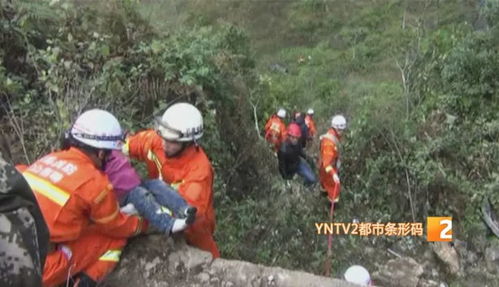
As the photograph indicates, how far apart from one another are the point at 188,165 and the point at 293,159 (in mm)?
6080

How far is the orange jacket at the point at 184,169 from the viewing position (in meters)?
4.13

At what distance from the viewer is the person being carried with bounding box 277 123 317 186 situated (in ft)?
33.5

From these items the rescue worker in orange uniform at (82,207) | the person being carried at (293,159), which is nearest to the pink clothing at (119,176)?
the rescue worker in orange uniform at (82,207)

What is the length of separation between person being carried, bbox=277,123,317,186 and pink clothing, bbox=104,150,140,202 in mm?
6395

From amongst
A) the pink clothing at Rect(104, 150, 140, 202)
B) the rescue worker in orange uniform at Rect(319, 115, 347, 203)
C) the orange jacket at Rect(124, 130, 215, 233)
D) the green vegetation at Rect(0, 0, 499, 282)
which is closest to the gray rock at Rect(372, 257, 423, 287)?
the green vegetation at Rect(0, 0, 499, 282)

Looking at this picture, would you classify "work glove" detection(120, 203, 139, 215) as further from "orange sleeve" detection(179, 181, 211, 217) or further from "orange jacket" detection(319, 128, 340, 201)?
"orange jacket" detection(319, 128, 340, 201)

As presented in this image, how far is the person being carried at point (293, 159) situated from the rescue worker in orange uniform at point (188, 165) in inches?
228

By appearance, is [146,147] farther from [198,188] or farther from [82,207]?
[82,207]

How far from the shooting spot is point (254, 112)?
11086 millimetres

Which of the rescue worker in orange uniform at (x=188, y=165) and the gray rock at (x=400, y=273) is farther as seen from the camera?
the gray rock at (x=400, y=273)

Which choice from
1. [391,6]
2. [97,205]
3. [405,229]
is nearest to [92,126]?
[97,205]

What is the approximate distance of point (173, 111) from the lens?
14.1 ft

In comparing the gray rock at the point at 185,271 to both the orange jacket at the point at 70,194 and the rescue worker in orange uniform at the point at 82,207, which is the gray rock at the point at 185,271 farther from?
the orange jacket at the point at 70,194

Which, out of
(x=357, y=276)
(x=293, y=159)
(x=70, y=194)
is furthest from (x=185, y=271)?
(x=293, y=159)
